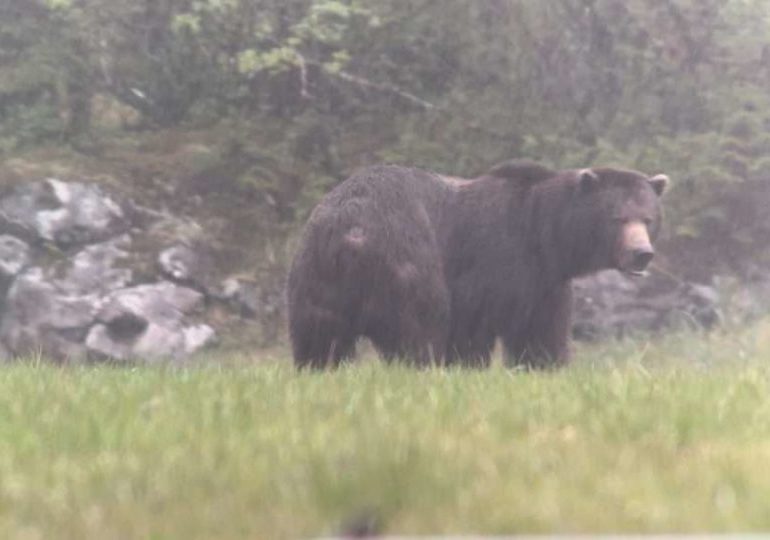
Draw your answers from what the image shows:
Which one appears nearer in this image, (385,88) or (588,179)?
(588,179)

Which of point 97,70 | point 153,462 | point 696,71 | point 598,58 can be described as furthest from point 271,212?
point 153,462

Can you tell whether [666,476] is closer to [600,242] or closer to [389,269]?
[389,269]

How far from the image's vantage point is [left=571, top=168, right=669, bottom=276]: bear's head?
25.8ft

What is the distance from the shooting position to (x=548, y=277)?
7938 millimetres

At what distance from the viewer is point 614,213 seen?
789 cm

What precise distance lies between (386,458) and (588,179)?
194 inches

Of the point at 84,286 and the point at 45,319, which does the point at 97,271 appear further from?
the point at 45,319

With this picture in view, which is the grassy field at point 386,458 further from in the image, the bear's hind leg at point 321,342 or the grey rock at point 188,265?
the grey rock at point 188,265

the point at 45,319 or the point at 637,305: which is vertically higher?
the point at 637,305

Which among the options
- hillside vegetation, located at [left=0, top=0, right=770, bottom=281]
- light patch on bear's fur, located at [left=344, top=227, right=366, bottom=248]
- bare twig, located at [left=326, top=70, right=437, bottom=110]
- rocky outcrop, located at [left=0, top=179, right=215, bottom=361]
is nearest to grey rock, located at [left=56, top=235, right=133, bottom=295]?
rocky outcrop, located at [left=0, top=179, right=215, bottom=361]

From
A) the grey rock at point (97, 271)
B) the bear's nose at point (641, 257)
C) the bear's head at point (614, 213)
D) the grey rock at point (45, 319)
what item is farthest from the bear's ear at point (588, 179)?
the grey rock at point (45, 319)

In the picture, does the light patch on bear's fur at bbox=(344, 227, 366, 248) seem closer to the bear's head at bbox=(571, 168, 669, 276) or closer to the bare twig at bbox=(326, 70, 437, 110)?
the bear's head at bbox=(571, 168, 669, 276)

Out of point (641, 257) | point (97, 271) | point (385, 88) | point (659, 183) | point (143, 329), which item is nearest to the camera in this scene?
point (641, 257)

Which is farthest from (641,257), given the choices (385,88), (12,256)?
(12,256)
